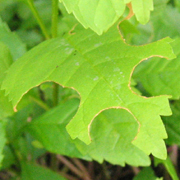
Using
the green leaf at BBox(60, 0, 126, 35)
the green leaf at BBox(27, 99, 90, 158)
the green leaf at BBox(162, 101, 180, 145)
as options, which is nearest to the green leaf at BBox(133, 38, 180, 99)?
the green leaf at BBox(162, 101, 180, 145)

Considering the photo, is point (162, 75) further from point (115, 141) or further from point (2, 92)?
point (2, 92)

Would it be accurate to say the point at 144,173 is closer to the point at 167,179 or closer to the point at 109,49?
the point at 167,179

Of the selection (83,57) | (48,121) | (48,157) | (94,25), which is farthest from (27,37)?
(94,25)

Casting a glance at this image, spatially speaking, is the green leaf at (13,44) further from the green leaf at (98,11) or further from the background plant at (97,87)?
the green leaf at (98,11)

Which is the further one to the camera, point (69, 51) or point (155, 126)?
point (69, 51)

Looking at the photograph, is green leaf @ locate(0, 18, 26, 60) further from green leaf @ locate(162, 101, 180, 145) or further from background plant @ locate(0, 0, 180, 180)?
green leaf @ locate(162, 101, 180, 145)

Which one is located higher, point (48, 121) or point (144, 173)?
point (48, 121)

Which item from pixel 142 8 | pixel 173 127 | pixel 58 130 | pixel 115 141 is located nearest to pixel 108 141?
pixel 115 141

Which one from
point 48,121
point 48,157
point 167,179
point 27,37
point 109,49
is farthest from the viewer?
point 27,37
